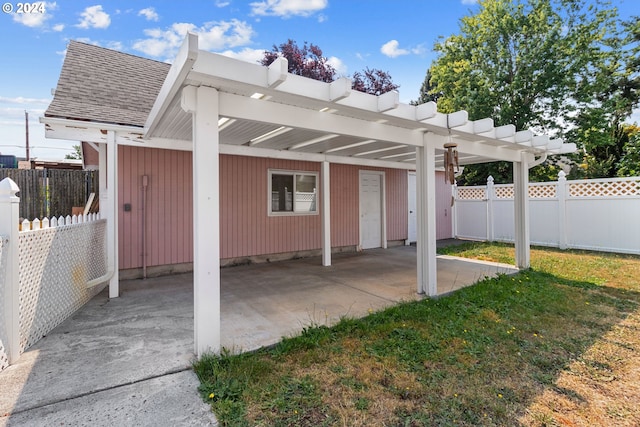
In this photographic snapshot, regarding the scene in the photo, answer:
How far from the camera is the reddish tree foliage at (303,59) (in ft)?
52.6

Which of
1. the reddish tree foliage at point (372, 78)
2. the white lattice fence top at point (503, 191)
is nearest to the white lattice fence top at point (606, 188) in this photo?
the white lattice fence top at point (503, 191)

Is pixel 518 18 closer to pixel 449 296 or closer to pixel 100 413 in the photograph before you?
pixel 449 296

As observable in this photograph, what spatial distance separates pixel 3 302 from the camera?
2.50 m

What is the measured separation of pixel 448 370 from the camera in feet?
8.33

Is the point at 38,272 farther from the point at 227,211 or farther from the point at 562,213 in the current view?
the point at 562,213

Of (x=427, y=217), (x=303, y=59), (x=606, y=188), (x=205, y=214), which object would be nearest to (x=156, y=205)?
(x=205, y=214)

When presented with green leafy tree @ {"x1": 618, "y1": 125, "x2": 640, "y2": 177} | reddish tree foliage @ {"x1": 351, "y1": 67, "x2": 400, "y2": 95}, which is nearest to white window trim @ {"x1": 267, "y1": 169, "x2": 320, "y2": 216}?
green leafy tree @ {"x1": 618, "y1": 125, "x2": 640, "y2": 177}

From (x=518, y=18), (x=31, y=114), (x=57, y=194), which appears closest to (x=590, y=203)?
(x=518, y=18)

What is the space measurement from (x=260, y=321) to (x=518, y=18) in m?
14.7

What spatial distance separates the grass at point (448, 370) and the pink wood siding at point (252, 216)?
3.80m

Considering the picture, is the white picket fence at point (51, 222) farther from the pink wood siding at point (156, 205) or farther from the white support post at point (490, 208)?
the white support post at point (490, 208)

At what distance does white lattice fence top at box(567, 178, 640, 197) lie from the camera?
Result: 7234 mm

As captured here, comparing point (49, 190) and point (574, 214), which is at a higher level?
point (49, 190)

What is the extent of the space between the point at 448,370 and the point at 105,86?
23.4 ft
